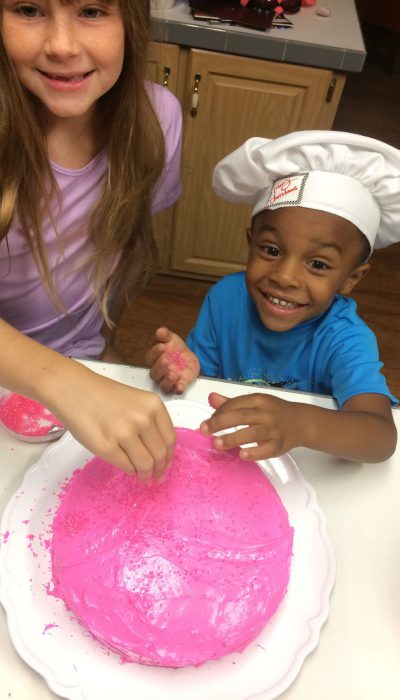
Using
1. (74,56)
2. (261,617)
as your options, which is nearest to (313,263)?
(74,56)

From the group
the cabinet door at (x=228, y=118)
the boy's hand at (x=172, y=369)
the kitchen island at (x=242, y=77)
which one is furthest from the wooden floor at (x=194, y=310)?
the boy's hand at (x=172, y=369)

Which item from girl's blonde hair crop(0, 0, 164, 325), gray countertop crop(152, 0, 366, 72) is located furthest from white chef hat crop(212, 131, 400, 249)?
gray countertop crop(152, 0, 366, 72)

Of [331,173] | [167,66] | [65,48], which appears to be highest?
[65,48]

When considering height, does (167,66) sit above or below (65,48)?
below

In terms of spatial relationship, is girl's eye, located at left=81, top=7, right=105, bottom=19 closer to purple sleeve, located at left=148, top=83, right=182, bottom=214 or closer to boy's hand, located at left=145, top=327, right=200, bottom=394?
purple sleeve, located at left=148, top=83, right=182, bottom=214

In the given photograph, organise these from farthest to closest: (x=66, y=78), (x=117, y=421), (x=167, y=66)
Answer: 1. (x=167, y=66)
2. (x=66, y=78)
3. (x=117, y=421)

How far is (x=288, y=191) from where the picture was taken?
37.7 inches

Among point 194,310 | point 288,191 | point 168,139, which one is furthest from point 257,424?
point 194,310

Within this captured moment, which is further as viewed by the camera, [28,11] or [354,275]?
[354,275]

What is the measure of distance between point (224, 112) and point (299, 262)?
3.49ft

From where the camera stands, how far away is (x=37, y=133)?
3.09 feet

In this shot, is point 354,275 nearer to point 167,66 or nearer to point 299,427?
point 299,427

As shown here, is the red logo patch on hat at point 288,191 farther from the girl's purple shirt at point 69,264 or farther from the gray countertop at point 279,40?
the gray countertop at point 279,40

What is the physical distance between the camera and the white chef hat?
2.98 feet
